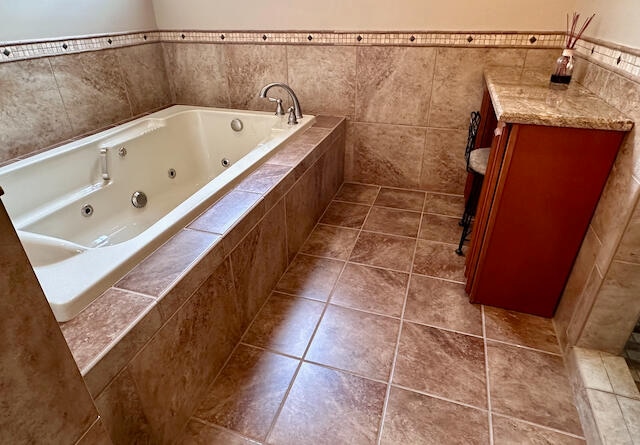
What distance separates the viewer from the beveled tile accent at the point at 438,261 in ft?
6.26

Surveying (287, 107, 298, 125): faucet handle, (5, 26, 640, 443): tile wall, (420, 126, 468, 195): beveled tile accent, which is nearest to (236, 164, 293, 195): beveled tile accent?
(5, 26, 640, 443): tile wall

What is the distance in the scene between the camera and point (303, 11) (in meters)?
2.40

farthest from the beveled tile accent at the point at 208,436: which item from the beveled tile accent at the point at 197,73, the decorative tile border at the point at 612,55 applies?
the beveled tile accent at the point at 197,73

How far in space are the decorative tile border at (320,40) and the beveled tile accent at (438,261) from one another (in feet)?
3.38

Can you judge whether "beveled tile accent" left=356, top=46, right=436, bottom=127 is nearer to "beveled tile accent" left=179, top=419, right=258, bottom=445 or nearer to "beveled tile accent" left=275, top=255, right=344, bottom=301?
"beveled tile accent" left=275, top=255, right=344, bottom=301

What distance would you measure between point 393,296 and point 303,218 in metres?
0.64

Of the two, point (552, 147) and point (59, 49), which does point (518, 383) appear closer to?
point (552, 147)

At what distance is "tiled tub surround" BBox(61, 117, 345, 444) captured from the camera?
94 cm

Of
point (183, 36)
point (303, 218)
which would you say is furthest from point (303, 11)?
point (303, 218)

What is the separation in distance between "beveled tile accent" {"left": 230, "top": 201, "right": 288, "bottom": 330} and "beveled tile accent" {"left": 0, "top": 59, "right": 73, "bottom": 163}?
1356 millimetres

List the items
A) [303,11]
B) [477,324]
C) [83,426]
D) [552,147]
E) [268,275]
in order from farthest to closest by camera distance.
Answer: [303,11], [268,275], [477,324], [552,147], [83,426]

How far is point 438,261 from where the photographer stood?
1997 mm

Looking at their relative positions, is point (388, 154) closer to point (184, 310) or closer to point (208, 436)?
point (184, 310)

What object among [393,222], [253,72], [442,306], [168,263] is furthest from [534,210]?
[253,72]
